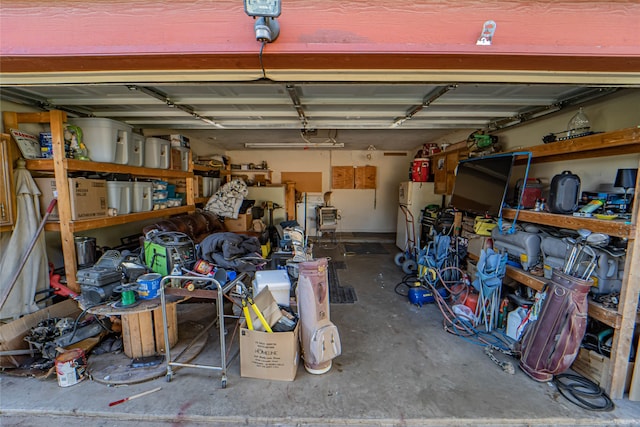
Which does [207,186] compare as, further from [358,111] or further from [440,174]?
[440,174]

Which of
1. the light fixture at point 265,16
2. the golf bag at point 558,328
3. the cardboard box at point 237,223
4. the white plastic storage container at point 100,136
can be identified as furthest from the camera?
the cardboard box at point 237,223

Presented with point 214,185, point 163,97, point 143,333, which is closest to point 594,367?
point 143,333

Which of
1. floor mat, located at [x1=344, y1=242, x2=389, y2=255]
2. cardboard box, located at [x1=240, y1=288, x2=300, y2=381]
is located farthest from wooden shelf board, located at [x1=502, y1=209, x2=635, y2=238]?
floor mat, located at [x1=344, y1=242, x2=389, y2=255]

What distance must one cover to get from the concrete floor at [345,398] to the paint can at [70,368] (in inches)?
2.0

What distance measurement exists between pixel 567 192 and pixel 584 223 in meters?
0.36

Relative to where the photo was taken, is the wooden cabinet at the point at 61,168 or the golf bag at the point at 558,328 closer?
the golf bag at the point at 558,328

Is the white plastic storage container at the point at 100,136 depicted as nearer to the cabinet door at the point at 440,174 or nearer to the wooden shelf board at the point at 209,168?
the wooden shelf board at the point at 209,168

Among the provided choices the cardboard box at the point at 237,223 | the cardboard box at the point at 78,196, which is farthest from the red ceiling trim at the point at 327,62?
the cardboard box at the point at 237,223

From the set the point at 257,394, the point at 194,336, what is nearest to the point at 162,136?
the point at 194,336

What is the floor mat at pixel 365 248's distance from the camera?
5.44m

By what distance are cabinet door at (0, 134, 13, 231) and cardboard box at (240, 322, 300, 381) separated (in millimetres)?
2252

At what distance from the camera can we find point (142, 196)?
131 inches

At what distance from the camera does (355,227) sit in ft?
23.6

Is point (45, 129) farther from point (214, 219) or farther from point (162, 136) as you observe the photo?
point (214, 219)
